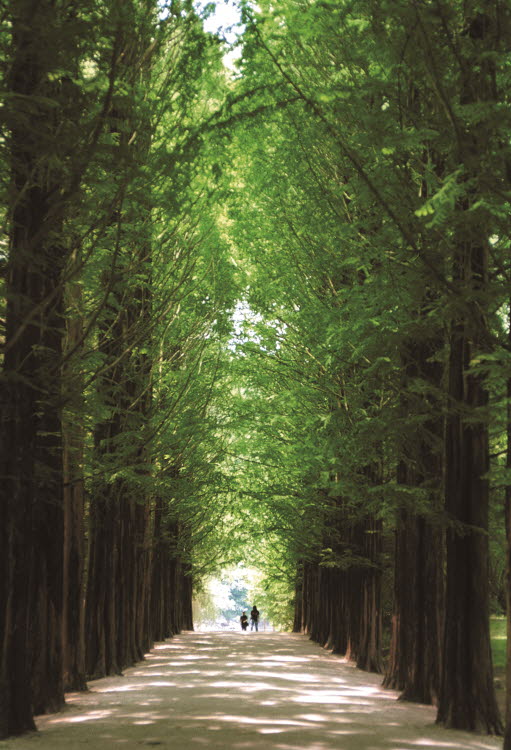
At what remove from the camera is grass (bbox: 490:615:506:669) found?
798 inches

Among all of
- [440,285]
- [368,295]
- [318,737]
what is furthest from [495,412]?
[318,737]

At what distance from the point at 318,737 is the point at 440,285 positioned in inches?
167

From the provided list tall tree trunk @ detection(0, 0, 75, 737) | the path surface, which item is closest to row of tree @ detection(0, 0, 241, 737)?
tall tree trunk @ detection(0, 0, 75, 737)

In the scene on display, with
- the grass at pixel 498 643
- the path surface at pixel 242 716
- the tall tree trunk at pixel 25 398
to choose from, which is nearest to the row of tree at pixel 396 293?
the path surface at pixel 242 716

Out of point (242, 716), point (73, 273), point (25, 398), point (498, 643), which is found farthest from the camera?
point (498, 643)

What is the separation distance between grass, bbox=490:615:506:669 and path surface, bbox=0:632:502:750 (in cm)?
524

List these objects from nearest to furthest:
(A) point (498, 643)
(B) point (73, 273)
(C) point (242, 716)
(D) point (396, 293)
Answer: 1. (B) point (73, 273)
2. (D) point (396, 293)
3. (C) point (242, 716)
4. (A) point (498, 643)

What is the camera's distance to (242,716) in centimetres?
935

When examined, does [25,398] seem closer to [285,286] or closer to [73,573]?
[73,573]

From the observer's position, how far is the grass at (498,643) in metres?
20.3

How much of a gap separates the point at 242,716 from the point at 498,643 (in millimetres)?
16258

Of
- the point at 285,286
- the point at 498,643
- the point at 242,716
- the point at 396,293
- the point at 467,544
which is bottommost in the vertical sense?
the point at 498,643

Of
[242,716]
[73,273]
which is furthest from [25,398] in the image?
[242,716]

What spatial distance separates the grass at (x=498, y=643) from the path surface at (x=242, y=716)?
524 centimetres
